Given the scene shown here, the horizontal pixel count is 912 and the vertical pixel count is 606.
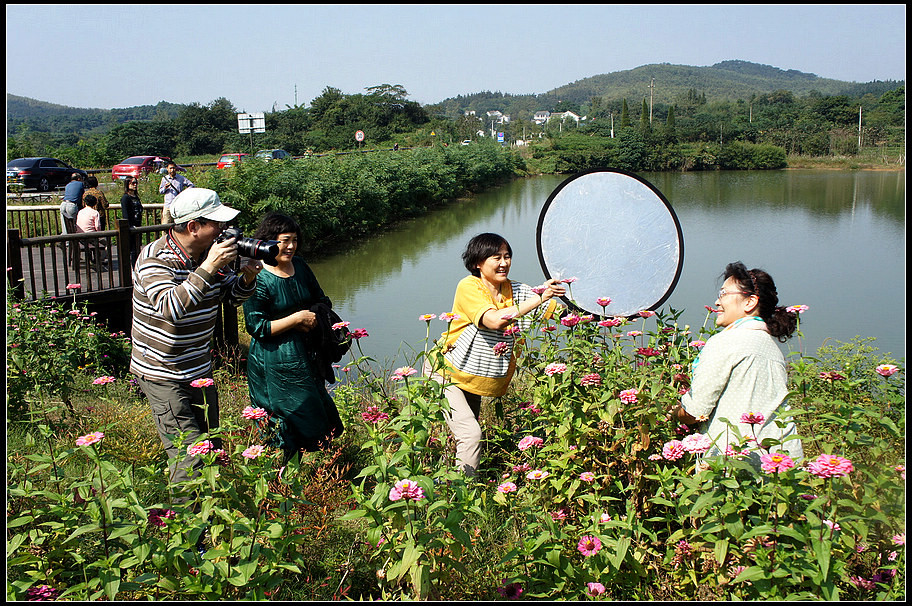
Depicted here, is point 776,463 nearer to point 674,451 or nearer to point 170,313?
point 674,451

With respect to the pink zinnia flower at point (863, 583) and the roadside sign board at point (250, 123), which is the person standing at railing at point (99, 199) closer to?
the pink zinnia flower at point (863, 583)

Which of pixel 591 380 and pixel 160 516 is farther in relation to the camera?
pixel 591 380

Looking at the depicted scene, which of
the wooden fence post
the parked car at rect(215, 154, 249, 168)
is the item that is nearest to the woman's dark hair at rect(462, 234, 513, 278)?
the wooden fence post

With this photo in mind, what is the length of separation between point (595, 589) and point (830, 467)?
2.32 feet

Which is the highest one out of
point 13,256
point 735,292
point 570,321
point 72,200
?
point 72,200

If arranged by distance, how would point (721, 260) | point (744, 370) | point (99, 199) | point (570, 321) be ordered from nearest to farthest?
point (744, 370), point (570, 321), point (99, 199), point (721, 260)

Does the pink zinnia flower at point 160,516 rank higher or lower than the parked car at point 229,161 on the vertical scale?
lower

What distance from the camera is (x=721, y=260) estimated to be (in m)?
13.8

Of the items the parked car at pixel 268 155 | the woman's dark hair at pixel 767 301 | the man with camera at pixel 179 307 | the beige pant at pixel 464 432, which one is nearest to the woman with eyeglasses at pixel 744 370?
the woman's dark hair at pixel 767 301

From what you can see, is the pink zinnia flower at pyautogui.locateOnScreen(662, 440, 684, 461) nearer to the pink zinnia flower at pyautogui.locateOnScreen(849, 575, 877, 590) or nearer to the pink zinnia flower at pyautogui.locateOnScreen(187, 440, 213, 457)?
the pink zinnia flower at pyautogui.locateOnScreen(849, 575, 877, 590)

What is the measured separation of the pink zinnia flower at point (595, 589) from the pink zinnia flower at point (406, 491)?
579mm

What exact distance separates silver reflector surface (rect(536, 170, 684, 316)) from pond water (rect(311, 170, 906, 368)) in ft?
0.98

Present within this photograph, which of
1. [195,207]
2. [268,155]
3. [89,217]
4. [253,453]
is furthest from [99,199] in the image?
[268,155]

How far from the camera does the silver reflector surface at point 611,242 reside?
2949 millimetres
